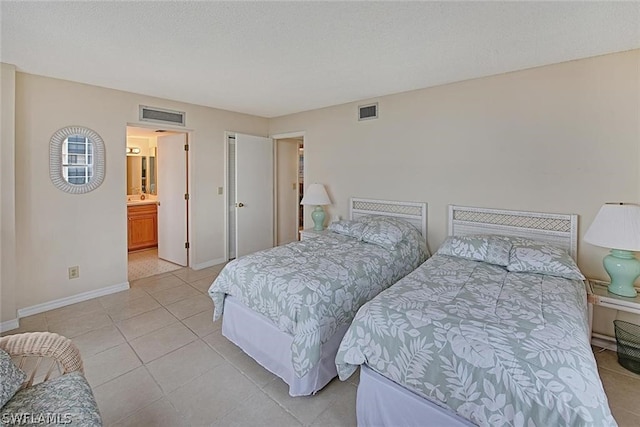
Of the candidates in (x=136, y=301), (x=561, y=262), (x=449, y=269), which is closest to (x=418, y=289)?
(x=449, y=269)

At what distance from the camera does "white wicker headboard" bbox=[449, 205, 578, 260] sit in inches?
108

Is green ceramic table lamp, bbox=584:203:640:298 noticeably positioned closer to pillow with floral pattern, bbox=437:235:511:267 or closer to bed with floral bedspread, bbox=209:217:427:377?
pillow with floral pattern, bbox=437:235:511:267

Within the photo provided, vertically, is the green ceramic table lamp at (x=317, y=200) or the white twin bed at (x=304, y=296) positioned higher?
the green ceramic table lamp at (x=317, y=200)

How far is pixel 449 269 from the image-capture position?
246cm

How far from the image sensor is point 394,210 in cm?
393

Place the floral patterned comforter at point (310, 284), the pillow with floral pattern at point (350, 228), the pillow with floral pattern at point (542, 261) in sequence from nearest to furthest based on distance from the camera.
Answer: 1. the floral patterned comforter at point (310, 284)
2. the pillow with floral pattern at point (542, 261)
3. the pillow with floral pattern at point (350, 228)

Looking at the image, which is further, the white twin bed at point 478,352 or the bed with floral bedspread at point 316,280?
the bed with floral bedspread at point 316,280

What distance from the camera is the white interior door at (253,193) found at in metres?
4.86

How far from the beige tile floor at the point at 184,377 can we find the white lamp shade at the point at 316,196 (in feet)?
6.45

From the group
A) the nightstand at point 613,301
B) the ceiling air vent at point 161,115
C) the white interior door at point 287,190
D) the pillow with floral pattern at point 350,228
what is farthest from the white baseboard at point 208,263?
the nightstand at point 613,301

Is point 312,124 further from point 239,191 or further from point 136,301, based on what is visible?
point 136,301

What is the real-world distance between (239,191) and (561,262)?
412cm

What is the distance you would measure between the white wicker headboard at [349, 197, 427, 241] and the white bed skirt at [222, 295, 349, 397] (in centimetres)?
194

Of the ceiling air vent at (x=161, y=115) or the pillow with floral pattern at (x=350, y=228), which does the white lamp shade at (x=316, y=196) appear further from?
the ceiling air vent at (x=161, y=115)
